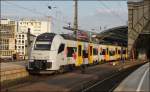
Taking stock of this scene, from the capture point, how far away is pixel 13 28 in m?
95.9

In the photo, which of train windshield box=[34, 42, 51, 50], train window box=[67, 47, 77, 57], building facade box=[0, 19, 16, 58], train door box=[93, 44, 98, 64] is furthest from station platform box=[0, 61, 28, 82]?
building facade box=[0, 19, 16, 58]

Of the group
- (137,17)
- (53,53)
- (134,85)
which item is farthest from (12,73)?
(137,17)

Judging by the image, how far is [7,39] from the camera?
278 feet

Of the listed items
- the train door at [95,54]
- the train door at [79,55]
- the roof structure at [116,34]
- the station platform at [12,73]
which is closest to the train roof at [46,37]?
the station platform at [12,73]

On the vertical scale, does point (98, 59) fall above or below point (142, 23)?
below

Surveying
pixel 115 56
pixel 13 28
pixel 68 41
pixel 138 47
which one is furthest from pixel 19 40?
pixel 68 41

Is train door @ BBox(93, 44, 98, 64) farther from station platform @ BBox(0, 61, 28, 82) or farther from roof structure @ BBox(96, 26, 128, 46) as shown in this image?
roof structure @ BBox(96, 26, 128, 46)

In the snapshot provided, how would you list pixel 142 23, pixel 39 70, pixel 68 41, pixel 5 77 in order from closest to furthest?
pixel 5 77 → pixel 39 70 → pixel 68 41 → pixel 142 23

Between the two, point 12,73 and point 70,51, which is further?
point 70,51

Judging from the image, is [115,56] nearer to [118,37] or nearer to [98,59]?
[98,59]

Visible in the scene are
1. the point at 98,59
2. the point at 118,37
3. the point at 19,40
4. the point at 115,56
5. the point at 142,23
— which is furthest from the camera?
the point at 118,37

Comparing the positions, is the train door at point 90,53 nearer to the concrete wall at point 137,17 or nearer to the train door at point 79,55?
the train door at point 79,55

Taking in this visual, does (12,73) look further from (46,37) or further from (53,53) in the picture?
(46,37)

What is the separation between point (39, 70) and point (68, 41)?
5.46 m
